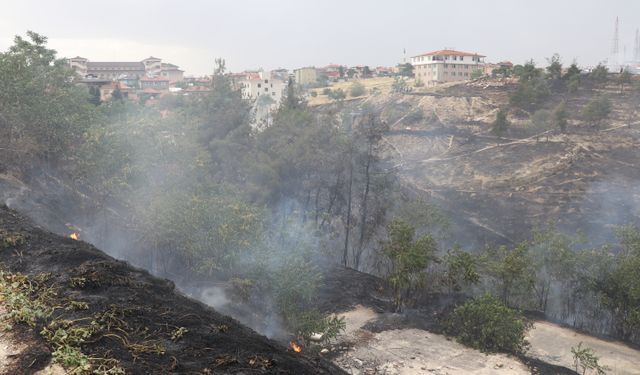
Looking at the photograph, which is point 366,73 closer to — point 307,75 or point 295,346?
point 307,75

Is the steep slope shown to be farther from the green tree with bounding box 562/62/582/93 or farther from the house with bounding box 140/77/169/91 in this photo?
the house with bounding box 140/77/169/91

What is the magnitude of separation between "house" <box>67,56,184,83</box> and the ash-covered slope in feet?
341

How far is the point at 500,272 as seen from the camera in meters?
23.9

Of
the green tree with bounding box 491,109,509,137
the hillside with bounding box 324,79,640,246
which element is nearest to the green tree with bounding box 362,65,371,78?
the hillside with bounding box 324,79,640,246

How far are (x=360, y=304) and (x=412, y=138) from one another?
118ft

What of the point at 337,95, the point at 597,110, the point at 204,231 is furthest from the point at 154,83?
the point at 204,231

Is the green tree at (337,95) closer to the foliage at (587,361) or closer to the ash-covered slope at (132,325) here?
the foliage at (587,361)

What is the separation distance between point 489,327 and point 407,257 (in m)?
4.66

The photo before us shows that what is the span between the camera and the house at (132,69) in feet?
370

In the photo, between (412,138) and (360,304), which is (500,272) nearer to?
(360,304)

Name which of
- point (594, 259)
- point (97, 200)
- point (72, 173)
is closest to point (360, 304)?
point (594, 259)

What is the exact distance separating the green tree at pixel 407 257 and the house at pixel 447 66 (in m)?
70.0

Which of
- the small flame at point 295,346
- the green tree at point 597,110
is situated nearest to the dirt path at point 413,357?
the small flame at point 295,346

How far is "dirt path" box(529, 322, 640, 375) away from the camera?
2030cm
